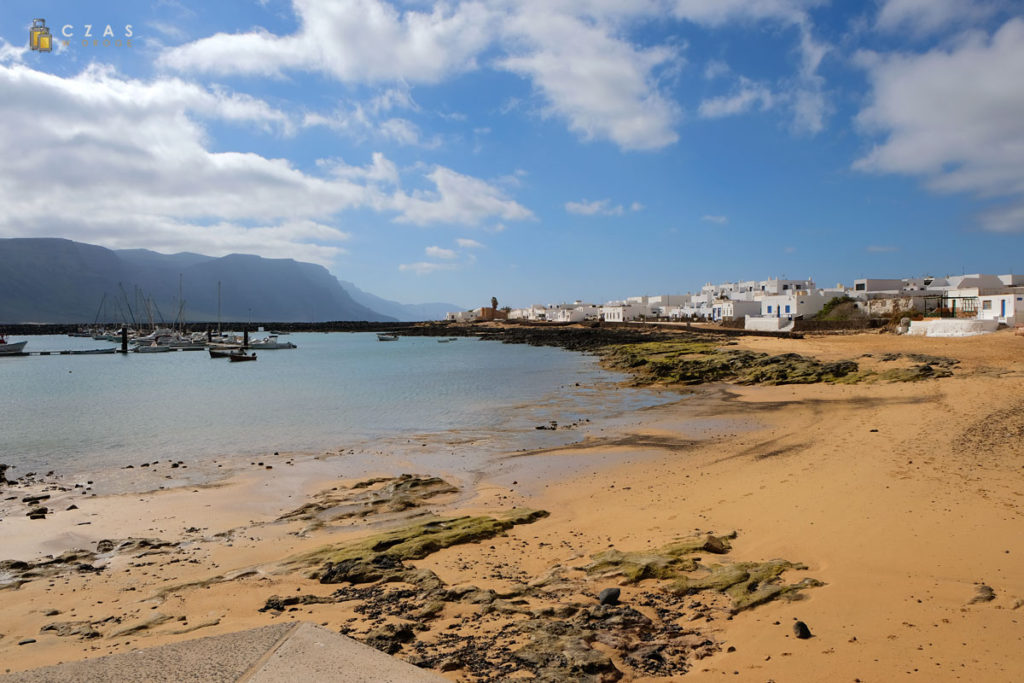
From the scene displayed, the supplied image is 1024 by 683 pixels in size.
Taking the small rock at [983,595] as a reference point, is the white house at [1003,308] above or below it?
above

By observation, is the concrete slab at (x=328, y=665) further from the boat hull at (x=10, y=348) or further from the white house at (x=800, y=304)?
the boat hull at (x=10, y=348)

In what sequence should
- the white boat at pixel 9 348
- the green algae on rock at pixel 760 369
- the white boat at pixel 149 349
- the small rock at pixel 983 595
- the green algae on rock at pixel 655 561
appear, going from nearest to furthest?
the small rock at pixel 983 595 → the green algae on rock at pixel 655 561 → the green algae on rock at pixel 760 369 → the white boat at pixel 9 348 → the white boat at pixel 149 349

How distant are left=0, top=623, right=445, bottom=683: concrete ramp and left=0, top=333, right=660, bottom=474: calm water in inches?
559

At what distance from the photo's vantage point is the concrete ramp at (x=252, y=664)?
3.56m

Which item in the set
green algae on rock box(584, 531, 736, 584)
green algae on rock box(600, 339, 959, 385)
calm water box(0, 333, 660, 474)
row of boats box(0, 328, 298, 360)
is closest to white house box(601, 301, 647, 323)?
row of boats box(0, 328, 298, 360)

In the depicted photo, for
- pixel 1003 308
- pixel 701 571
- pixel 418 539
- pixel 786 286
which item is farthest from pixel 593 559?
pixel 786 286

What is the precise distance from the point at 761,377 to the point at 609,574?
85.5 feet

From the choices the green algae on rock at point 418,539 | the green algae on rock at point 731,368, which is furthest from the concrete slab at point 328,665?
the green algae on rock at point 731,368

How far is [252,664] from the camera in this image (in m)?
3.70

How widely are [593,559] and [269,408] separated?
24.1m

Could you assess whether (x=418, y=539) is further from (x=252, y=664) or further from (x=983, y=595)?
(x=983, y=595)

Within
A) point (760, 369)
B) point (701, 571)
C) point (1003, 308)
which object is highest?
point (1003, 308)

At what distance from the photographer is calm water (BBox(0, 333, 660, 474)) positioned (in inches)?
740

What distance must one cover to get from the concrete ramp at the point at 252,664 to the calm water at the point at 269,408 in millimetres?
14201
